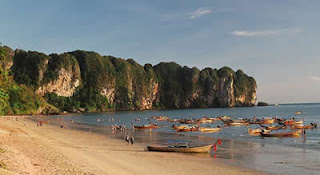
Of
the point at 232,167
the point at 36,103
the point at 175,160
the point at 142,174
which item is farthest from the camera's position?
the point at 36,103

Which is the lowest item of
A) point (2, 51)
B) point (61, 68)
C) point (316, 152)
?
point (316, 152)

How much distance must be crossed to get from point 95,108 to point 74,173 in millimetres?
167696

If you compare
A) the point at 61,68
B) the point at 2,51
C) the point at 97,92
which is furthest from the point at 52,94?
the point at 2,51

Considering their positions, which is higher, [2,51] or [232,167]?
[2,51]

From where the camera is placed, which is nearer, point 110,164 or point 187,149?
point 110,164

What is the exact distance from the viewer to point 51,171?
15.6 meters

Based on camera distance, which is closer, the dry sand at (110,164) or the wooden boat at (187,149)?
the dry sand at (110,164)

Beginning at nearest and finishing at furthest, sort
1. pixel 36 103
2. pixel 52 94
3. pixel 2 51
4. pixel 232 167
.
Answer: pixel 232 167 < pixel 2 51 < pixel 36 103 < pixel 52 94

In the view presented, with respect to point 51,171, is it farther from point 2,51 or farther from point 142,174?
point 2,51

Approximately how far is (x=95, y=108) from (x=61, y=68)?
1208 inches

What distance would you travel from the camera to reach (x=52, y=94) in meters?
168

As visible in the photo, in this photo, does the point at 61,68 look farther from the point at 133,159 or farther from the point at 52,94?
the point at 133,159

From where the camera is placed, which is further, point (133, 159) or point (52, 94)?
point (52, 94)

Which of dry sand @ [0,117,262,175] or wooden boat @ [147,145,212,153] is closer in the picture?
dry sand @ [0,117,262,175]
